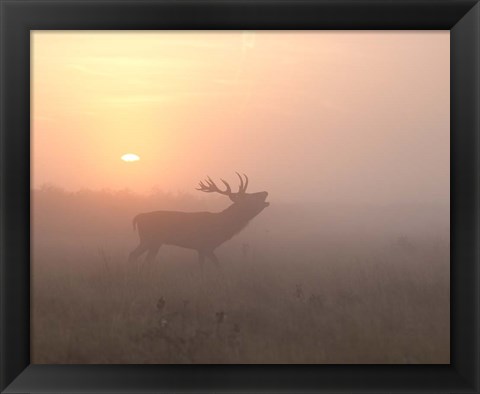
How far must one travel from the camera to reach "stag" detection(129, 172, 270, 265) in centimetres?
279

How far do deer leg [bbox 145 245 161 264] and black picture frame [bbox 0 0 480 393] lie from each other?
610 mm

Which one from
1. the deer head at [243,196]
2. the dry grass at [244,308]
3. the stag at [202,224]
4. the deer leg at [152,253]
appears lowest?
the dry grass at [244,308]

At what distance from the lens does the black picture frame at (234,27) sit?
260 centimetres

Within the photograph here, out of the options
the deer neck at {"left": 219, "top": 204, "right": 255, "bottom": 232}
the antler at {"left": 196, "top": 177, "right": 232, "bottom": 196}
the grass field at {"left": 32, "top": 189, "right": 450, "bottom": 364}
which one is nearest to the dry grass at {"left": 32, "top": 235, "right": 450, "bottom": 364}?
the grass field at {"left": 32, "top": 189, "right": 450, "bottom": 364}

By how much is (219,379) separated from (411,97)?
6.50ft

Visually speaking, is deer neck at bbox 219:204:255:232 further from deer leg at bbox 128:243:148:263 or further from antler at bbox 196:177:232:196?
deer leg at bbox 128:243:148:263

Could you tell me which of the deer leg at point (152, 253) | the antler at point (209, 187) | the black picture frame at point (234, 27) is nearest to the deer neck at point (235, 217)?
the antler at point (209, 187)

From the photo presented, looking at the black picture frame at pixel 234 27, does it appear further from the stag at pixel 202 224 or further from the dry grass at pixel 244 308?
the stag at pixel 202 224

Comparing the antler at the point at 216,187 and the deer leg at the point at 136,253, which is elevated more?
the antler at the point at 216,187

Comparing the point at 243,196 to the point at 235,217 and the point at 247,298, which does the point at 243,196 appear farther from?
the point at 247,298

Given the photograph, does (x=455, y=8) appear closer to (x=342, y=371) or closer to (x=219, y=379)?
(x=342, y=371)

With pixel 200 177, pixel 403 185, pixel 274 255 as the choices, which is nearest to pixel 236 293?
pixel 274 255

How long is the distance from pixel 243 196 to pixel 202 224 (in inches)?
15.7

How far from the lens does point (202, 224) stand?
9.89ft
